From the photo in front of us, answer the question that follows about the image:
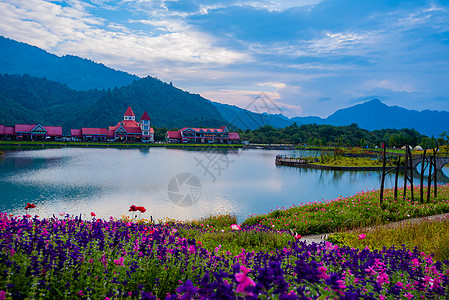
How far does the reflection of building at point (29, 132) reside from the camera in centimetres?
7444

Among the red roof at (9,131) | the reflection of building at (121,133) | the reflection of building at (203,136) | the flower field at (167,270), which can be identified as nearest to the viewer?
the flower field at (167,270)

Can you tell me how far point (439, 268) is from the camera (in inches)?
132

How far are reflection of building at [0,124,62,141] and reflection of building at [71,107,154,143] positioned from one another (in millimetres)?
5917

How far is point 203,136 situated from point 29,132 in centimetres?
4967

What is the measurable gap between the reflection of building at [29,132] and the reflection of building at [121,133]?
5917 millimetres

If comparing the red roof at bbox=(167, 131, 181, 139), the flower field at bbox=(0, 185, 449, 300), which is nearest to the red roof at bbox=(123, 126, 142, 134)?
the red roof at bbox=(167, 131, 181, 139)

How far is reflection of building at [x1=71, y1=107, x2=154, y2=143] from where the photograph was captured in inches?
3383

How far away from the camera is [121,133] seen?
8950cm

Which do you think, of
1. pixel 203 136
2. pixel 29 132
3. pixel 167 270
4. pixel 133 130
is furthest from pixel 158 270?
pixel 203 136

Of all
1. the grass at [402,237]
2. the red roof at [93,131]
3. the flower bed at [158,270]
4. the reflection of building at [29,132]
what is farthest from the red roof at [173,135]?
the flower bed at [158,270]

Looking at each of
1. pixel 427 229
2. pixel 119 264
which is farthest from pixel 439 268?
pixel 427 229

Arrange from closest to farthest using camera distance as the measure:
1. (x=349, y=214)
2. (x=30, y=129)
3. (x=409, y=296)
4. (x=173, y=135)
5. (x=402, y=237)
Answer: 1. (x=409, y=296)
2. (x=402, y=237)
3. (x=349, y=214)
4. (x=30, y=129)
5. (x=173, y=135)

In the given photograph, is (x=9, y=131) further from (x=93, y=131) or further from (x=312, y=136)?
(x=312, y=136)

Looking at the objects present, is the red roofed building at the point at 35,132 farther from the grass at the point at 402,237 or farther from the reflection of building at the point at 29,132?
the grass at the point at 402,237
